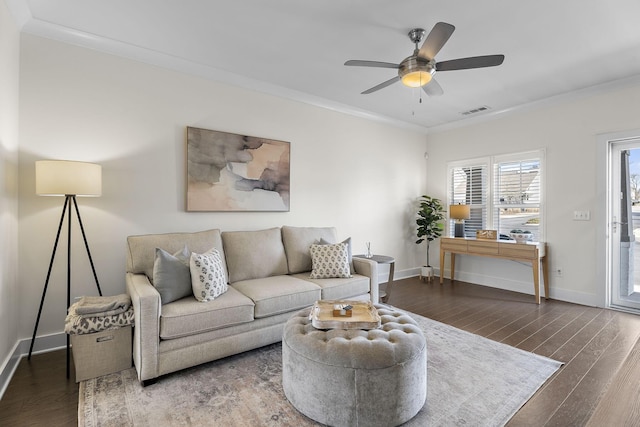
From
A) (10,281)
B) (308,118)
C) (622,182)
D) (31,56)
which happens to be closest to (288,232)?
(308,118)

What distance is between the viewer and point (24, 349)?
8.32 ft

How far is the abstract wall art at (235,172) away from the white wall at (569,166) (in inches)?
136

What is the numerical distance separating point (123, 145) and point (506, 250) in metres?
4.88

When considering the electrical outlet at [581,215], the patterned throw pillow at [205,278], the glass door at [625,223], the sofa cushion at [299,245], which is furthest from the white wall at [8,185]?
the glass door at [625,223]

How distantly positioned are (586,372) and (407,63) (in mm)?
2765

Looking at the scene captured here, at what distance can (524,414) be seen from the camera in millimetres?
1846

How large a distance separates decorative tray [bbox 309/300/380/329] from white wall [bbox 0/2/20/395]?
2170 mm

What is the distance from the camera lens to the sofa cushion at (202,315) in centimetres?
217

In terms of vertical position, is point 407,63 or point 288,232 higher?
point 407,63

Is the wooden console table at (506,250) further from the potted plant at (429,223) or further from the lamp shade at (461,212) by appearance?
the lamp shade at (461,212)

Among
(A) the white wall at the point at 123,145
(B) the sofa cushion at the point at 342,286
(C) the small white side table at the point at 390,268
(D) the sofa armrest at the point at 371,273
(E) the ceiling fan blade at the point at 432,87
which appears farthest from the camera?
(C) the small white side table at the point at 390,268

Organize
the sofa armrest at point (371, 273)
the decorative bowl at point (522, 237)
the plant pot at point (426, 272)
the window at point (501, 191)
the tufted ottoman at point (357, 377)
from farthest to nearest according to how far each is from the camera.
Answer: the plant pot at point (426, 272), the window at point (501, 191), the decorative bowl at point (522, 237), the sofa armrest at point (371, 273), the tufted ottoman at point (357, 377)

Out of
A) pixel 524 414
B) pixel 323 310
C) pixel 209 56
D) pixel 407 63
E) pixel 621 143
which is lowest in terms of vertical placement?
pixel 524 414

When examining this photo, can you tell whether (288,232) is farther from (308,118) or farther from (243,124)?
(308,118)
